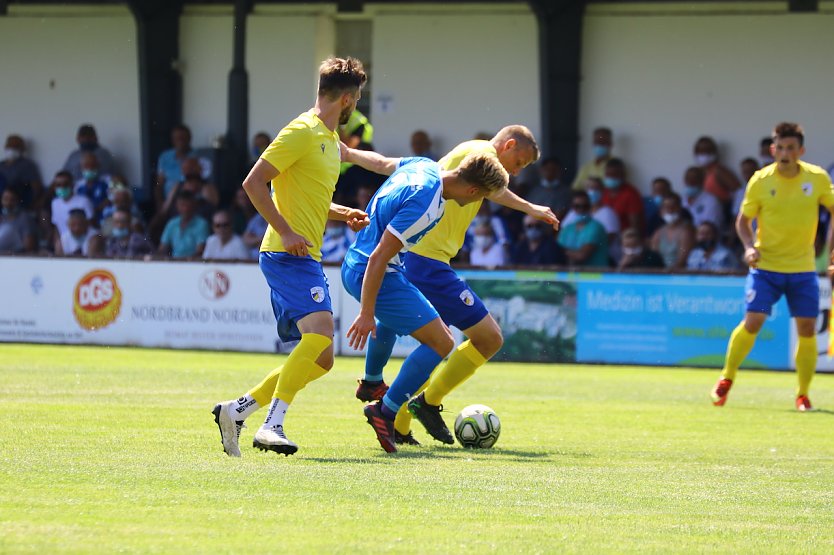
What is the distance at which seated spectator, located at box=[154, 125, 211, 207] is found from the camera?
24.5 m

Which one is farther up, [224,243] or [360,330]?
[360,330]

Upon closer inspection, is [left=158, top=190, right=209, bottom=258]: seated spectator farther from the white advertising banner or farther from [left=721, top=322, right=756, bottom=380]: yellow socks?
[left=721, top=322, right=756, bottom=380]: yellow socks

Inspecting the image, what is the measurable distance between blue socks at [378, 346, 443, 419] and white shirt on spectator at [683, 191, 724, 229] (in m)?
11.8

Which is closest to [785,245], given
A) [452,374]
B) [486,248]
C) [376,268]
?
[452,374]

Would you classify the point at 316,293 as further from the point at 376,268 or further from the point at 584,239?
the point at 584,239

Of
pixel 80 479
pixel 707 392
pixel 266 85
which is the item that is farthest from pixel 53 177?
pixel 80 479

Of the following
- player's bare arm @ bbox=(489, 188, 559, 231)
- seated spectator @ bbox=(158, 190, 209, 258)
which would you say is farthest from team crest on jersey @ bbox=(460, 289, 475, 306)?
seated spectator @ bbox=(158, 190, 209, 258)

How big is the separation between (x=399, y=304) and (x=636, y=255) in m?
11.3

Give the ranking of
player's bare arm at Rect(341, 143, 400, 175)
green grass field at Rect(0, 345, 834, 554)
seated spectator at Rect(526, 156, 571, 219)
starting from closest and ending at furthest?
green grass field at Rect(0, 345, 834, 554) < player's bare arm at Rect(341, 143, 400, 175) < seated spectator at Rect(526, 156, 571, 219)

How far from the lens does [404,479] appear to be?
7.62 meters

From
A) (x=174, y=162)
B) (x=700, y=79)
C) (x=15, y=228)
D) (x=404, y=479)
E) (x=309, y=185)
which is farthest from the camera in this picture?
(x=174, y=162)

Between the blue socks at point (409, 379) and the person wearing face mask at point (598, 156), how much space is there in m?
13.1

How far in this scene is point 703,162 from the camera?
72.1 ft

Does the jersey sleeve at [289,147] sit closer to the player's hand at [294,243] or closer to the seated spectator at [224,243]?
the player's hand at [294,243]
